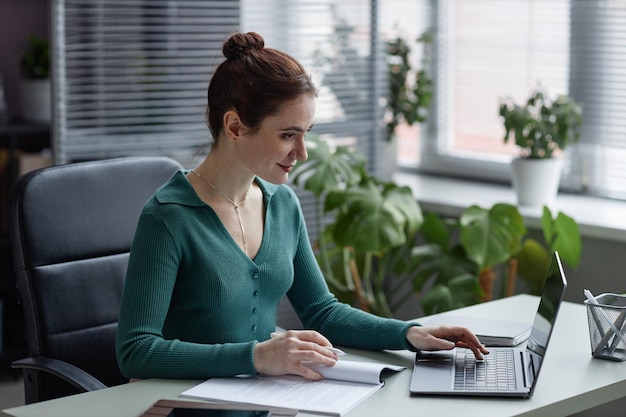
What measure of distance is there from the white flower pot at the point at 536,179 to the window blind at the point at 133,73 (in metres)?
A: 1.08

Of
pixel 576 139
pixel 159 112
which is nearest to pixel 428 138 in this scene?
pixel 576 139

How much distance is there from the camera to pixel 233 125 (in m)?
1.96

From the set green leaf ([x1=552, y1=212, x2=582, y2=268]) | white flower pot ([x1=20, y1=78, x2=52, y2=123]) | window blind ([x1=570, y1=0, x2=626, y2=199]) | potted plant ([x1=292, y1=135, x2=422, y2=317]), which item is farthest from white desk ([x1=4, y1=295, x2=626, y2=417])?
white flower pot ([x1=20, y1=78, x2=52, y2=123])

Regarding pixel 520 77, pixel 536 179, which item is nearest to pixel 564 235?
pixel 536 179

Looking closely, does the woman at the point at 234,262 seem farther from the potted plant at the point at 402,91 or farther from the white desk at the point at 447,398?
the potted plant at the point at 402,91

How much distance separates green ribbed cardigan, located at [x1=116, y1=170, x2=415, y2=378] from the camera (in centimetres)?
179

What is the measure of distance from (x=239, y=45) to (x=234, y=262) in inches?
16.9

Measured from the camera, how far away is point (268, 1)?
346cm

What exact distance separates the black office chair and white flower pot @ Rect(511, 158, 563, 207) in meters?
1.47

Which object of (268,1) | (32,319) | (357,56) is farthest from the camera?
(357,56)

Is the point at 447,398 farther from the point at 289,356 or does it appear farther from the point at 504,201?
the point at 504,201

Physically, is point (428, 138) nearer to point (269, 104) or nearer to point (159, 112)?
point (159, 112)

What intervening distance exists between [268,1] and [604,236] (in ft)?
4.51

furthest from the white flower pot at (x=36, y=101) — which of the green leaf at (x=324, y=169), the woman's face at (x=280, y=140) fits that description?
the woman's face at (x=280, y=140)
